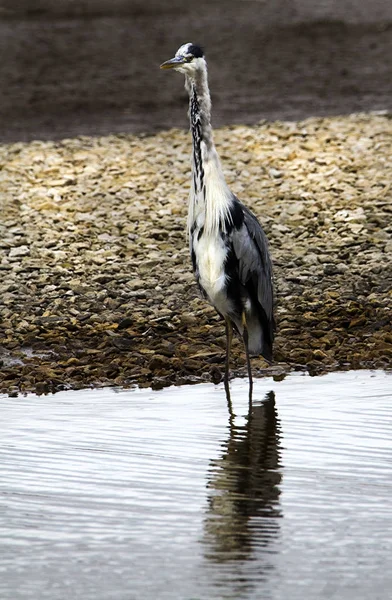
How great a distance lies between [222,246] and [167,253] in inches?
149

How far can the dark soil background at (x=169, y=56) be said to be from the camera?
21.0 m

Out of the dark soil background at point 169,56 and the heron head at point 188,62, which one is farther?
the dark soil background at point 169,56

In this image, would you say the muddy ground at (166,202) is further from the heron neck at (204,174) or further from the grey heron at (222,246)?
the heron neck at (204,174)

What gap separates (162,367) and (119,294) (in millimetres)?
2142

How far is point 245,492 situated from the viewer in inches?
257

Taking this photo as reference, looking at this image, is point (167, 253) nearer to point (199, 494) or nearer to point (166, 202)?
point (166, 202)

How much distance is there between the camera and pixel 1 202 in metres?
14.8

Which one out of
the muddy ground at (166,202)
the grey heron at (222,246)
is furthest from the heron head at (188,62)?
the muddy ground at (166,202)

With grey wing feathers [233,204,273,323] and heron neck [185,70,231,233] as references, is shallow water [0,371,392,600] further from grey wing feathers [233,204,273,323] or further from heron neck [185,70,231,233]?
heron neck [185,70,231,233]

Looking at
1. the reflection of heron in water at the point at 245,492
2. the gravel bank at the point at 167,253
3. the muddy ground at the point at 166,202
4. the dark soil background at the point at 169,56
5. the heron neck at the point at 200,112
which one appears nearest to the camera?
the reflection of heron in water at the point at 245,492

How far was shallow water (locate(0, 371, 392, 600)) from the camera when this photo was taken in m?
5.29

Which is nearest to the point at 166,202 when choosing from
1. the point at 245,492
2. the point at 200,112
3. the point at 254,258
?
the point at 200,112

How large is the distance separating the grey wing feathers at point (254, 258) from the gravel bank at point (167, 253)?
0.62 m

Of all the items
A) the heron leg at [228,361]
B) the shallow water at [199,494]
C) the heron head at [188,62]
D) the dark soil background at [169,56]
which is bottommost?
the shallow water at [199,494]
